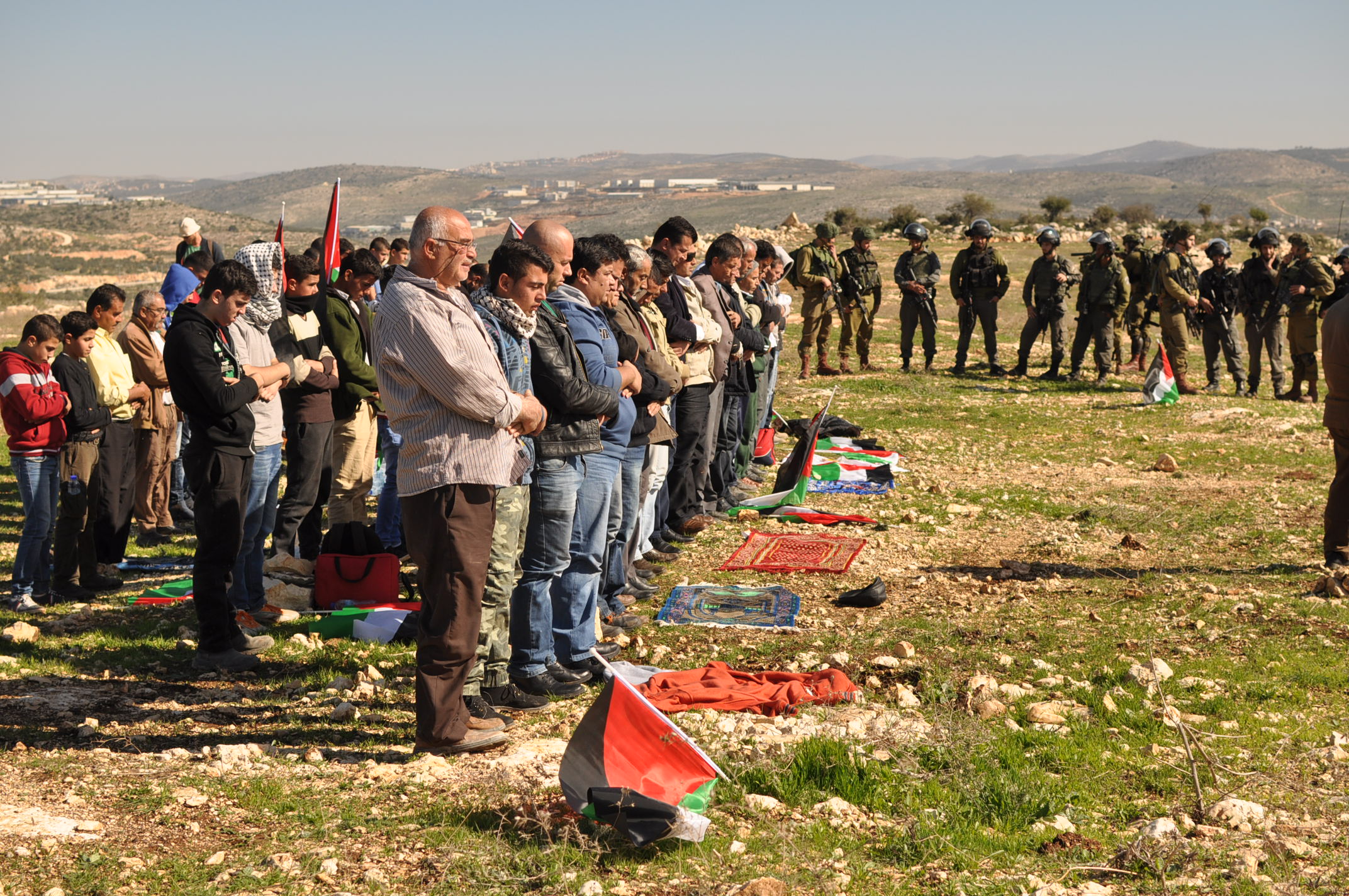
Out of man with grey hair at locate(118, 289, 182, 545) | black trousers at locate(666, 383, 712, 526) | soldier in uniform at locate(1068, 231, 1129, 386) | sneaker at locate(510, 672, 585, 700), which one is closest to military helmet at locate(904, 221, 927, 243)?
soldier in uniform at locate(1068, 231, 1129, 386)

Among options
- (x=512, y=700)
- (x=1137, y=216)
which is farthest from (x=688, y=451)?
(x=1137, y=216)

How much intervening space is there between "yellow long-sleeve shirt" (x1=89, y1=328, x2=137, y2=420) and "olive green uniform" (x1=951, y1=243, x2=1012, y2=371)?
12.1 m

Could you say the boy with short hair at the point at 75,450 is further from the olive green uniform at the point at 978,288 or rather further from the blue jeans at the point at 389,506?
the olive green uniform at the point at 978,288

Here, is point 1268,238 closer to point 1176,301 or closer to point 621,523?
point 1176,301

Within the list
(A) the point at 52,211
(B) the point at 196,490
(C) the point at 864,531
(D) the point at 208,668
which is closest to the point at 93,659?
(D) the point at 208,668

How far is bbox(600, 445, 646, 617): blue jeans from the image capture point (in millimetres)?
6512

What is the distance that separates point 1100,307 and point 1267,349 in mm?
2222

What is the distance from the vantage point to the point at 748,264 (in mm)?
10727

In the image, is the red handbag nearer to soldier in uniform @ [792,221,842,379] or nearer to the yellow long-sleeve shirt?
the yellow long-sleeve shirt

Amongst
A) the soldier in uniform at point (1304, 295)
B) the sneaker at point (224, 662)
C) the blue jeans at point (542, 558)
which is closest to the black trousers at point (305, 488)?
the sneaker at point (224, 662)

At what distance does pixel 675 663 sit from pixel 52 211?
9284 centimetres

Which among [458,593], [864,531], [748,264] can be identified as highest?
[748,264]

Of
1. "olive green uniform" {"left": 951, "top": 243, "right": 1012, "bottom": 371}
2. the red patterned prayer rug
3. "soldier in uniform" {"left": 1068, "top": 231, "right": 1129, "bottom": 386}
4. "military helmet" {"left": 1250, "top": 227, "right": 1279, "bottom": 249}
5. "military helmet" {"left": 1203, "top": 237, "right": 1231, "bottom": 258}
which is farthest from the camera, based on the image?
"olive green uniform" {"left": 951, "top": 243, "right": 1012, "bottom": 371}

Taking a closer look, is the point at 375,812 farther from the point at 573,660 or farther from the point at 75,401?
the point at 75,401
